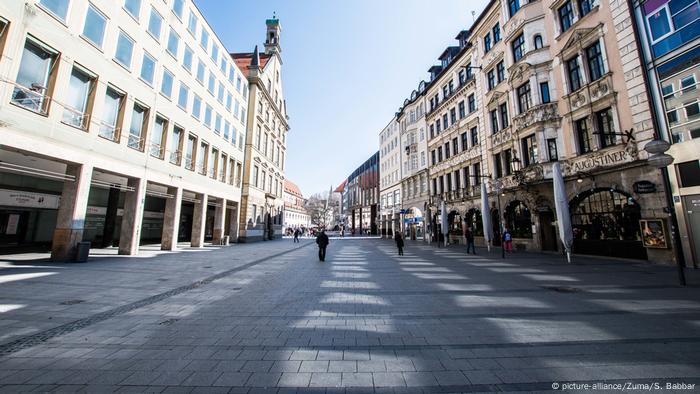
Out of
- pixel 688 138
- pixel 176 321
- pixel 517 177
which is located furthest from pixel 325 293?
pixel 517 177

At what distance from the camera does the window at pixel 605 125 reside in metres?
14.9

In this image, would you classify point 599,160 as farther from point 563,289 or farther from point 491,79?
point 491,79

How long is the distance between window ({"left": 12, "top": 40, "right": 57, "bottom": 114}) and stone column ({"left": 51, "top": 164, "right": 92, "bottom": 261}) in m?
2.94

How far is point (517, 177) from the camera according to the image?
65.8ft

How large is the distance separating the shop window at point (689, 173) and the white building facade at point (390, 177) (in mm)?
33719

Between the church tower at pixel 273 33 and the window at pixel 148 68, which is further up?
the church tower at pixel 273 33

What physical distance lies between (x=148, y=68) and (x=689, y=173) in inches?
1106

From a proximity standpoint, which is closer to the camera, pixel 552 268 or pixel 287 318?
pixel 287 318

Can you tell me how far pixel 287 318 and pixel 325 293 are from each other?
7.75 feet

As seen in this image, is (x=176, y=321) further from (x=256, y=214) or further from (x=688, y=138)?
(x=256, y=214)

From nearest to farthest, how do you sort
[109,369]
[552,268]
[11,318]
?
[109,369] < [11,318] < [552,268]

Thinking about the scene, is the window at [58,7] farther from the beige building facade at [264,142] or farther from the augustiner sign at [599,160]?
the augustiner sign at [599,160]

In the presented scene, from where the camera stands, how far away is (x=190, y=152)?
22.5 meters

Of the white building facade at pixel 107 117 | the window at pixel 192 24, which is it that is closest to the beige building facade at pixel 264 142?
the white building facade at pixel 107 117
